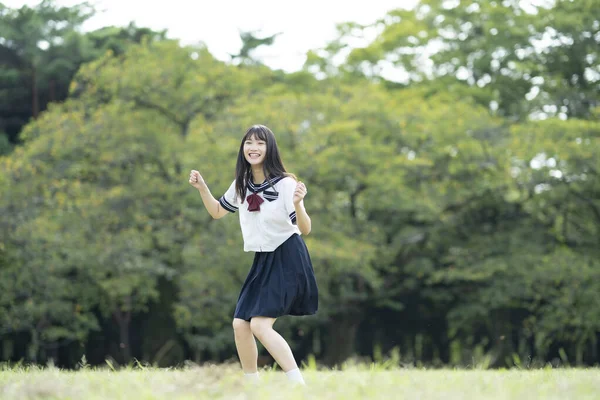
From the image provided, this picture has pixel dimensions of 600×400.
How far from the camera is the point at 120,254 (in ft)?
62.0

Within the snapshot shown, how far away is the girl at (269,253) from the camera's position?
455 cm

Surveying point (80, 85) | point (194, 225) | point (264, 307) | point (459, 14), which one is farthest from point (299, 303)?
point (459, 14)

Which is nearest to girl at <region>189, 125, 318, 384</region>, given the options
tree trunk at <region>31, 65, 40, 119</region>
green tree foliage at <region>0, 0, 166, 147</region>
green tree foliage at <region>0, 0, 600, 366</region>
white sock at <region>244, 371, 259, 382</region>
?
white sock at <region>244, 371, 259, 382</region>

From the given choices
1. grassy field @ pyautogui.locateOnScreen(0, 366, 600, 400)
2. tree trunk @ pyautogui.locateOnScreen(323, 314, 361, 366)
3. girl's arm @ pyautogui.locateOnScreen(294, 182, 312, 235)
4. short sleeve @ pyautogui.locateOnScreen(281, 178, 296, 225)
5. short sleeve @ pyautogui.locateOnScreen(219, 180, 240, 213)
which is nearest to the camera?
grassy field @ pyautogui.locateOnScreen(0, 366, 600, 400)

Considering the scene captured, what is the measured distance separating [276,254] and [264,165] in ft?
1.75

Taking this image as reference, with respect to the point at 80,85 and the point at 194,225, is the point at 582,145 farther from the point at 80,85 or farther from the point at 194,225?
the point at 80,85

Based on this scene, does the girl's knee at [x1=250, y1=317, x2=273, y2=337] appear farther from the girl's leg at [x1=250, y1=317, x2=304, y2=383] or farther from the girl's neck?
the girl's neck

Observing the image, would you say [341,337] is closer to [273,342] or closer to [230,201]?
[230,201]

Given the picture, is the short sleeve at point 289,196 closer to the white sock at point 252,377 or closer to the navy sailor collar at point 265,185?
the navy sailor collar at point 265,185

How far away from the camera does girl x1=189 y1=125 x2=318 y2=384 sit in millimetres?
4555

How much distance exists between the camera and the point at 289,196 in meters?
4.75

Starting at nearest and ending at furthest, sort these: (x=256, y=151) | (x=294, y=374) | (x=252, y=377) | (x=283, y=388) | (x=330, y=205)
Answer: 1. (x=283, y=388)
2. (x=252, y=377)
3. (x=294, y=374)
4. (x=256, y=151)
5. (x=330, y=205)

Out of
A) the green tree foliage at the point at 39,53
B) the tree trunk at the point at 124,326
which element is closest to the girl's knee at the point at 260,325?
the tree trunk at the point at 124,326

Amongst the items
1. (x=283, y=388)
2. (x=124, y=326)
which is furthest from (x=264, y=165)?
(x=124, y=326)
